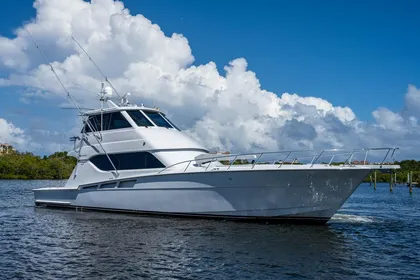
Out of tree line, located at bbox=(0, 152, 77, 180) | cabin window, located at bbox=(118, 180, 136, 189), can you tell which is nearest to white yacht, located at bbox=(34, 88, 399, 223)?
cabin window, located at bbox=(118, 180, 136, 189)

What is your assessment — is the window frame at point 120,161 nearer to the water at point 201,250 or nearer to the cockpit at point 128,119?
the cockpit at point 128,119

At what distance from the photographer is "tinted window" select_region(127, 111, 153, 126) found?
20.3 meters

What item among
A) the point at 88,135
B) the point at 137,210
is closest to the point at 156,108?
the point at 88,135

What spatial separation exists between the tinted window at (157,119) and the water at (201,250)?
4.80 meters

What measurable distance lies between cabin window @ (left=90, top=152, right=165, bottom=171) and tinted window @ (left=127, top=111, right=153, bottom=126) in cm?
162

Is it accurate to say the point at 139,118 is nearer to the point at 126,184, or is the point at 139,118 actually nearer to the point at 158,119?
the point at 158,119

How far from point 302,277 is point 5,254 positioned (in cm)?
834

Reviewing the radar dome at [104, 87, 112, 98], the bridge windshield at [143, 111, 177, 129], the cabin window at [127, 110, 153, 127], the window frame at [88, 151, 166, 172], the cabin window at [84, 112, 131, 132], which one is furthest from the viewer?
the radar dome at [104, 87, 112, 98]

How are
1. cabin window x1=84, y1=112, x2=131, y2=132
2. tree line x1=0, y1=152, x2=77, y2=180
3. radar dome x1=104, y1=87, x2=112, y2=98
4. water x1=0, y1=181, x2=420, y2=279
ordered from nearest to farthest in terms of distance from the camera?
water x1=0, y1=181, x2=420, y2=279 → cabin window x1=84, y1=112, x2=131, y2=132 → radar dome x1=104, y1=87, x2=112, y2=98 → tree line x1=0, y1=152, x2=77, y2=180

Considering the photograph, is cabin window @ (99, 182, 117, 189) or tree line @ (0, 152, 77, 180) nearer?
cabin window @ (99, 182, 117, 189)

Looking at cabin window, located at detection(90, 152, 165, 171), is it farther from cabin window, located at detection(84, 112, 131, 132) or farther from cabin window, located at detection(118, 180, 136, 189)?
cabin window, located at detection(84, 112, 131, 132)

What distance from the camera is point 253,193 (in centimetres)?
1661

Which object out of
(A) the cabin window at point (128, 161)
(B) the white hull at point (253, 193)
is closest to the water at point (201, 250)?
(B) the white hull at point (253, 193)

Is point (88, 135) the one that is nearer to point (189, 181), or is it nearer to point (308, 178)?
point (189, 181)
